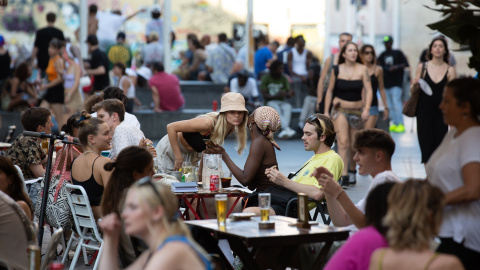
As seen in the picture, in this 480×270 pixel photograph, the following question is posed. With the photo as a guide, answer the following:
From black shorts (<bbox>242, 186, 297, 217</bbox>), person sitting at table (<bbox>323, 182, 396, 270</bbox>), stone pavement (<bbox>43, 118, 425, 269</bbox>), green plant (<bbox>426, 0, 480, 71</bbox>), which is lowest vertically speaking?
stone pavement (<bbox>43, 118, 425, 269</bbox>)

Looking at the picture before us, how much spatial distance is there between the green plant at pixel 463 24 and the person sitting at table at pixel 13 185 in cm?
271

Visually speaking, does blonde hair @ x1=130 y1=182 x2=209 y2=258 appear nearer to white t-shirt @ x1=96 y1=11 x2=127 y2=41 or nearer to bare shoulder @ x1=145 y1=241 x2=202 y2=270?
bare shoulder @ x1=145 y1=241 x2=202 y2=270

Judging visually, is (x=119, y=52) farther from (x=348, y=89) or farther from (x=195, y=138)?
(x=195, y=138)

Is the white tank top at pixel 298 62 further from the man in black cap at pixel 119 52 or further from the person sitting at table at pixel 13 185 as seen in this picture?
the person sitting at table at pixel 13 185

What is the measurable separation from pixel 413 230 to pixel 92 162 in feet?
11.0

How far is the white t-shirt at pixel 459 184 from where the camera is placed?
4.11 meters

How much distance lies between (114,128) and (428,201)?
14.4 ft

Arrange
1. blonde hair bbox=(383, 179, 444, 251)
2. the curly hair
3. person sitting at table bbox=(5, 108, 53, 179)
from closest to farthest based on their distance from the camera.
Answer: blonde hair bbox=(383, 179, 444, 251)
the curly hair
person sitting at table bbox=(5, 108, 53, 179)

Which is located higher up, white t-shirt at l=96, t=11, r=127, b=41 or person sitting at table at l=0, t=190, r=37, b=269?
white t-shirt at l=96, t=11, r=127, b=41

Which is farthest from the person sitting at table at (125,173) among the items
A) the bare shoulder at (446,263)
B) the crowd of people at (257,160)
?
the bare shoulder at (446,263)

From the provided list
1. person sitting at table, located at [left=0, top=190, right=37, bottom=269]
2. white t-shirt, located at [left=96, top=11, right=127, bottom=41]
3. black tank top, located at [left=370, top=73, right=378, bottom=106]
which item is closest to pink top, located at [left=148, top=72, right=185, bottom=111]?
white t-shirt, located at [left=96, top=11, right=127, bottom=41]

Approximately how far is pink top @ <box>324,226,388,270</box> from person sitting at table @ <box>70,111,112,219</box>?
9.15 feet

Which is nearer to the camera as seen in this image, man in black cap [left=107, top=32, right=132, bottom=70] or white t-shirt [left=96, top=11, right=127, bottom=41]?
man in black cap [left=107, top=32, right=132, bottom=70]

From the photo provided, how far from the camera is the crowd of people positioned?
11.6 feet
